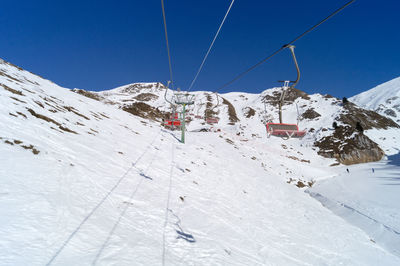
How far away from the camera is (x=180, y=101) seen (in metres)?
19.4

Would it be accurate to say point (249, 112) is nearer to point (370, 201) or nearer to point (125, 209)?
point (370, 201)

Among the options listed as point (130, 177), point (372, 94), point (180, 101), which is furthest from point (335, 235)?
point (372, 94)

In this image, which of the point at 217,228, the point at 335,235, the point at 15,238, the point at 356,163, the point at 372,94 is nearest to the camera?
the point at 15,238

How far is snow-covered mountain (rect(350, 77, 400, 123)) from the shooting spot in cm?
10162

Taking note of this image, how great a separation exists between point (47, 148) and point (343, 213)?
2247 centimetres

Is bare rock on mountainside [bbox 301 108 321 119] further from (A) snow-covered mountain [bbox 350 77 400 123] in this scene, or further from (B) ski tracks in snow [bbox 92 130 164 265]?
(B) ski tracks in snow [bbox 92 130 164 265]

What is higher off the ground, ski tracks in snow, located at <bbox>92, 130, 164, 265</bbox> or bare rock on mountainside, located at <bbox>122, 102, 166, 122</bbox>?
bare rock on mountainside, located at <bbox>122, 102, 166, 122</bbox>

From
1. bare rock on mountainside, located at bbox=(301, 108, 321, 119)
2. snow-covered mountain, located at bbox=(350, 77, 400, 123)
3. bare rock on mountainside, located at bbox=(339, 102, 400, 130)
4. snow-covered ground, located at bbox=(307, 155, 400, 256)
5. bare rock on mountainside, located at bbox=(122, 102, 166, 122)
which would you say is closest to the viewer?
snow-covered ground, located at bbox=(307, 155, 400, 256)

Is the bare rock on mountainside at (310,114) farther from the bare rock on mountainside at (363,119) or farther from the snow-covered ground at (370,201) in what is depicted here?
the snow-covered ground at (370,201)

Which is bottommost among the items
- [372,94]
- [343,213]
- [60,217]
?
[343,213]

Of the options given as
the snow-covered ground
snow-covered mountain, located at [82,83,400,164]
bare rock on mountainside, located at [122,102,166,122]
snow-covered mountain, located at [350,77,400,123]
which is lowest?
the snow-covered ground

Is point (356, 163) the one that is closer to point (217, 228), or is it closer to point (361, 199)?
point (361, 199)

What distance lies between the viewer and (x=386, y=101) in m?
129

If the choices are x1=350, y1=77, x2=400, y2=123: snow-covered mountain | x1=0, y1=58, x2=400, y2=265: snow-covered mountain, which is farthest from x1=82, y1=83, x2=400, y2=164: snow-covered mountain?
x1=350, y1=77, x2=400, y2=123: snow-covered mountain
